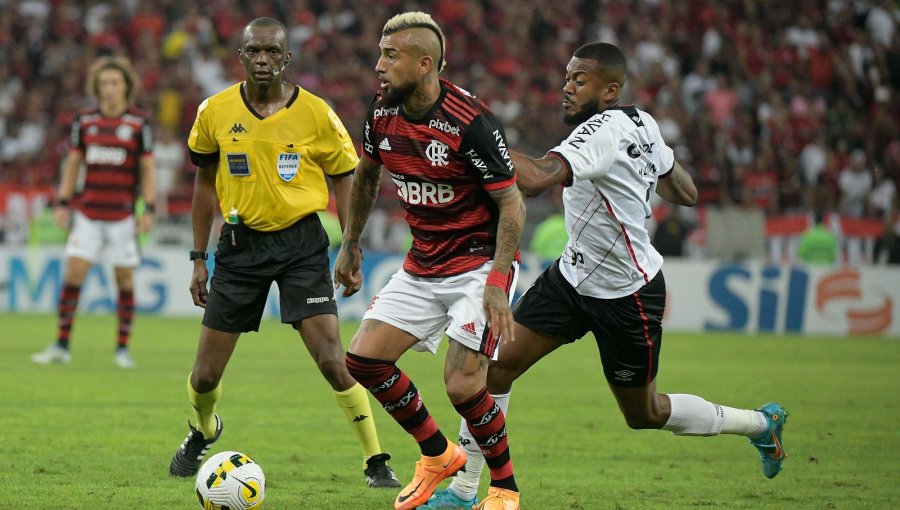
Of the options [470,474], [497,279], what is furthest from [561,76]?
[497,279]

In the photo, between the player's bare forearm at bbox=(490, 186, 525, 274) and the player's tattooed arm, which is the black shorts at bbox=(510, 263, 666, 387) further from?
the player's bare forearm at bbox=(490, 186, 525, 274)

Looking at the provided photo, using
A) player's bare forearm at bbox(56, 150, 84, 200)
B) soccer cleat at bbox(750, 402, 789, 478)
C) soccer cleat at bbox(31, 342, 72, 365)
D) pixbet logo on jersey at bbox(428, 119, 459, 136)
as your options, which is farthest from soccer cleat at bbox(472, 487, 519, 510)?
soccer cleat at bbox(31, 342, 72, 365)

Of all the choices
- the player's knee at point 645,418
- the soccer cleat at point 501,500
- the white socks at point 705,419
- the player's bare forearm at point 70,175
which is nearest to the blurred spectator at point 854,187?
the player's bare forearm at point 70,175

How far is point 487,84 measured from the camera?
23.9 meters

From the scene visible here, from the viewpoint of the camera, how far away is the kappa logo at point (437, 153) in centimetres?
584

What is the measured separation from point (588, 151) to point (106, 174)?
7236mm

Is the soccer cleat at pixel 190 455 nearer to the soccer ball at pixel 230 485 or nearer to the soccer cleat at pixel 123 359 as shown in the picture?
the soccer ball at pixel 230 485

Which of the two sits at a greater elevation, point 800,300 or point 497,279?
point 497,279

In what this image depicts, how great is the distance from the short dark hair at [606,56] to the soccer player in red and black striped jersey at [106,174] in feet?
21.3

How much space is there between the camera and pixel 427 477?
242 inches

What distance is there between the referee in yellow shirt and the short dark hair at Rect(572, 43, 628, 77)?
1.53 meters

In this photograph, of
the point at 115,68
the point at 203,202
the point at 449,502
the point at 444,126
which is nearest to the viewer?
the point at 444,126

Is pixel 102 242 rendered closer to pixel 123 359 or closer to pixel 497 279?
pixel 123 359

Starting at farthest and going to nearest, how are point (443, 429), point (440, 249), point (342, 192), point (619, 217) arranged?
point (443, 429) < point (342, 192) < point (619, 217) < point (440, 249)
